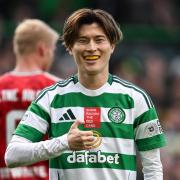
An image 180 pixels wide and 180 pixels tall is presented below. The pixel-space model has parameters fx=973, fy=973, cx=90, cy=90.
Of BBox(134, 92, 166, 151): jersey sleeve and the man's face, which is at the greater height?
the man's face

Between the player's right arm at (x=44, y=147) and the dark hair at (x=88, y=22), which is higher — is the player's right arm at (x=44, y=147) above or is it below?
below

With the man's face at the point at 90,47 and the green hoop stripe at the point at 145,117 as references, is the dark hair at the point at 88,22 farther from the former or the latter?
the green hoop stripe at the point at 145,117

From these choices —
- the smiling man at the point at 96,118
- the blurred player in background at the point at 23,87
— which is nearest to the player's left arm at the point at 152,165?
the smiling man at the point at 96,118

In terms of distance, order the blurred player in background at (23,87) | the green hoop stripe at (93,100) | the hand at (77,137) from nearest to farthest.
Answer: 1. the hand at (77,137)
2. the green hoop stripe at (93,100)
3. the blurred player in background at (23,87)

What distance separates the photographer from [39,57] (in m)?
8.16

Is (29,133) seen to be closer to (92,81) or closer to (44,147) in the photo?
(44,147)

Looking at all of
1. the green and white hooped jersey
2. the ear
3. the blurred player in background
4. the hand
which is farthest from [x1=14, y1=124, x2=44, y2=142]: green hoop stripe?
the ear

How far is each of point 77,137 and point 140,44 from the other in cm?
855

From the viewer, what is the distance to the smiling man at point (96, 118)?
5.90 m

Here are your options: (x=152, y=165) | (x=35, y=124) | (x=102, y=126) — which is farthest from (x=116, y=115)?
(x=35, y=124)

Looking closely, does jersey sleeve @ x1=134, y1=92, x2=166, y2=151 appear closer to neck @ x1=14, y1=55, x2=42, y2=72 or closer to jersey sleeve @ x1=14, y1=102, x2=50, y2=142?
jersey sleeve @ x1=14, y1=102, x2=50, y2=142

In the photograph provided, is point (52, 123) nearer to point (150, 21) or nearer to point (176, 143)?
point (176, 143)

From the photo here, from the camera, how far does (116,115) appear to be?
19.5ft

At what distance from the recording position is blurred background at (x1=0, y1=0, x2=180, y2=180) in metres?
13.1
